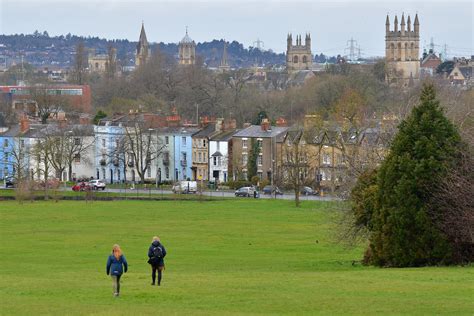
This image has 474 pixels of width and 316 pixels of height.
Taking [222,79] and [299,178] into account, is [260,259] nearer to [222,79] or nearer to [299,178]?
[299,178]

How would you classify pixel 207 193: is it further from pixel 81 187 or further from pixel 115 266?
pixel 115 266

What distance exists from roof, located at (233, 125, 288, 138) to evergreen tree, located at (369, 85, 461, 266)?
208 feet

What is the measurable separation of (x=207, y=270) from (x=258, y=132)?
65996 millimetres

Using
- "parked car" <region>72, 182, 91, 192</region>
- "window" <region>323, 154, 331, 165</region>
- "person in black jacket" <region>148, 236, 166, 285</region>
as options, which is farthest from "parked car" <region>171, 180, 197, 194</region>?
"person in black jacket" <region>148, 236, 166, 285</region>

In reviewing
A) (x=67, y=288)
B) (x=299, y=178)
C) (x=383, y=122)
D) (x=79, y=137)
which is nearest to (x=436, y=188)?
(x=67, y=288)

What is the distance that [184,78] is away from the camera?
550ft

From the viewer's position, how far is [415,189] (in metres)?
41.6

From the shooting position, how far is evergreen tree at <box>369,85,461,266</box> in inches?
1615

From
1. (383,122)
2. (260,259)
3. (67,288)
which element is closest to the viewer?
(67,288)

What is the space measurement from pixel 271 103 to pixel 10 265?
103 m

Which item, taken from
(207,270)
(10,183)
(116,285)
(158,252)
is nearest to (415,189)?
(207,270)

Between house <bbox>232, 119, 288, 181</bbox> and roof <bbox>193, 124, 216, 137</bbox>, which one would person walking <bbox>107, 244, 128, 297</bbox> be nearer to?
house <bbox>232, 119, 288, 181</bbox>

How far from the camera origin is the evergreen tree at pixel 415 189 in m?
41.0

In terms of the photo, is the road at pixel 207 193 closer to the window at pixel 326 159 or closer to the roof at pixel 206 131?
the window at pixel 326 159
